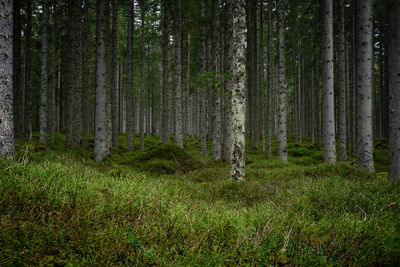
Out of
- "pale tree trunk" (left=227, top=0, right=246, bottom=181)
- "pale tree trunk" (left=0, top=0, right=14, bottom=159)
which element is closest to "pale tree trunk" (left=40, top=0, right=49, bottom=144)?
"pale tree trunk" (left=0, top=0, right=14, bottom=159)

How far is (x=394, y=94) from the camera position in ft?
20.1

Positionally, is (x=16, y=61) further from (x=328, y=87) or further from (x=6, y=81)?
(x=328, y=87)

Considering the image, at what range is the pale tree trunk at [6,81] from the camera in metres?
4.45

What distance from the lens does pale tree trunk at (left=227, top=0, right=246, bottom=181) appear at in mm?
7000

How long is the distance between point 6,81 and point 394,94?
31.1 ft

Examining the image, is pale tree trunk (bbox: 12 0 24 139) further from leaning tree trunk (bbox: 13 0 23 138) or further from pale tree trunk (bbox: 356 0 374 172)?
pale tree trunk (bbox: 356 0 374 172)

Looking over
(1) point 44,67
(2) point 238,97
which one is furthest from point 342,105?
(1) point 44,67

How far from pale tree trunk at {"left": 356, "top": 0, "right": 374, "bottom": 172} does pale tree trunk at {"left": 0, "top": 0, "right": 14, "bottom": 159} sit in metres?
9.78

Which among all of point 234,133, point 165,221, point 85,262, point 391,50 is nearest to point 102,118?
point 234,133

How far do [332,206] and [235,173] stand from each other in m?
3.18

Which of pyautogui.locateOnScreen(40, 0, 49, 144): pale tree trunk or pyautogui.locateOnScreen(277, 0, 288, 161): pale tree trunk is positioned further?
pyautogui.locateOnScreen(40, 0, 49, 144): pale tree trunk

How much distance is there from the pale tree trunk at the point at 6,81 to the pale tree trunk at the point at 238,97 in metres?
5.55

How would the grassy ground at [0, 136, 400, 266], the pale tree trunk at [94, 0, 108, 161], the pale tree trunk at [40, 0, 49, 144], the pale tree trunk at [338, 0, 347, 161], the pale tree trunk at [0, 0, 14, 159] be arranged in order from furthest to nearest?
1. the pale tree trunk at [40, 0, 49, 144]
2. the pale tree trunk at [338, 0, 347, 161]
3. the pale tree trunk at [94, 0, 108, 161]
4. the pale tree trunk at [0, 0, 14, 159]
5. the grassy ground at [0, 136, 400, 266]

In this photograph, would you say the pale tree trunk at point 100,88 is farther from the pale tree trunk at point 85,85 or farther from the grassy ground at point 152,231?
the grassy ground at point 152,231
